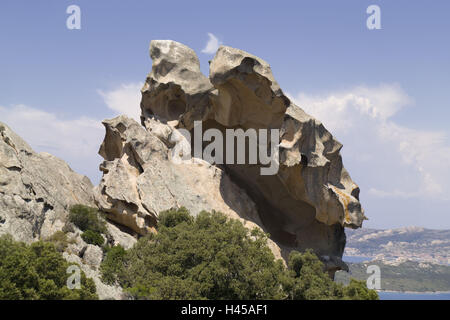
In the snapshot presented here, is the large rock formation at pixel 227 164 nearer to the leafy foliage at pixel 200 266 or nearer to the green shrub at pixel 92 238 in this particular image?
the green shrub at pixel 92 238

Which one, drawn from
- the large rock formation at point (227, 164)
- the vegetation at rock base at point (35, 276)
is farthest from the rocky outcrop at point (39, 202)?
the vegetation at rock base at point (35, 276)

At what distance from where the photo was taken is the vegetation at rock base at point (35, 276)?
620 inches

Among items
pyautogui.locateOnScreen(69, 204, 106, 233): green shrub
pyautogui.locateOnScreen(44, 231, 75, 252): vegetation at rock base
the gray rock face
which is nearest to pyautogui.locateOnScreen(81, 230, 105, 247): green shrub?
pyautogui.locateOnScreen(69, 204, 106, 233): green shrub

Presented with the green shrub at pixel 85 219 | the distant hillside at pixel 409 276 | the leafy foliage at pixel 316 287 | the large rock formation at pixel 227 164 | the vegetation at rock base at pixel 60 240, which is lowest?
the distant hillside at pixel 409 276

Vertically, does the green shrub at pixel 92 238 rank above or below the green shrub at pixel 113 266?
above

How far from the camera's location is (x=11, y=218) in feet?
76.6

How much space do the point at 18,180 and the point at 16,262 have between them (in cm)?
1136

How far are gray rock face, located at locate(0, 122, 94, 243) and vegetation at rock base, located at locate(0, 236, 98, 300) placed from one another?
5.63m

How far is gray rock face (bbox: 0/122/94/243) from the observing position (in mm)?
23797

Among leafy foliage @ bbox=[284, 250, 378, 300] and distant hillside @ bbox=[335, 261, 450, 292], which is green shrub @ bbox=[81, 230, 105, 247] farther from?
distant hillside @ bbox=[335, 261, 450, 292]

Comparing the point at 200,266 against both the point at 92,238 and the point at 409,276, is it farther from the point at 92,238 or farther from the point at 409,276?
the point at 409,276

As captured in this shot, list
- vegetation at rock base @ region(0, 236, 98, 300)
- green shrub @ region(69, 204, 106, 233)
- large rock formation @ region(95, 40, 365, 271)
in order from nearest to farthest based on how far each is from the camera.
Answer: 1. vegetation at rock base @ region(0, 236, 98, 300)
2. green shrub @ region(69, 204, 106, 233)
3. large rock formation @ region(95, 40, 365, 271)

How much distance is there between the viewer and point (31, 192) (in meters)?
26.5

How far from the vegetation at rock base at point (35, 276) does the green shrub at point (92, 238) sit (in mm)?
7644
